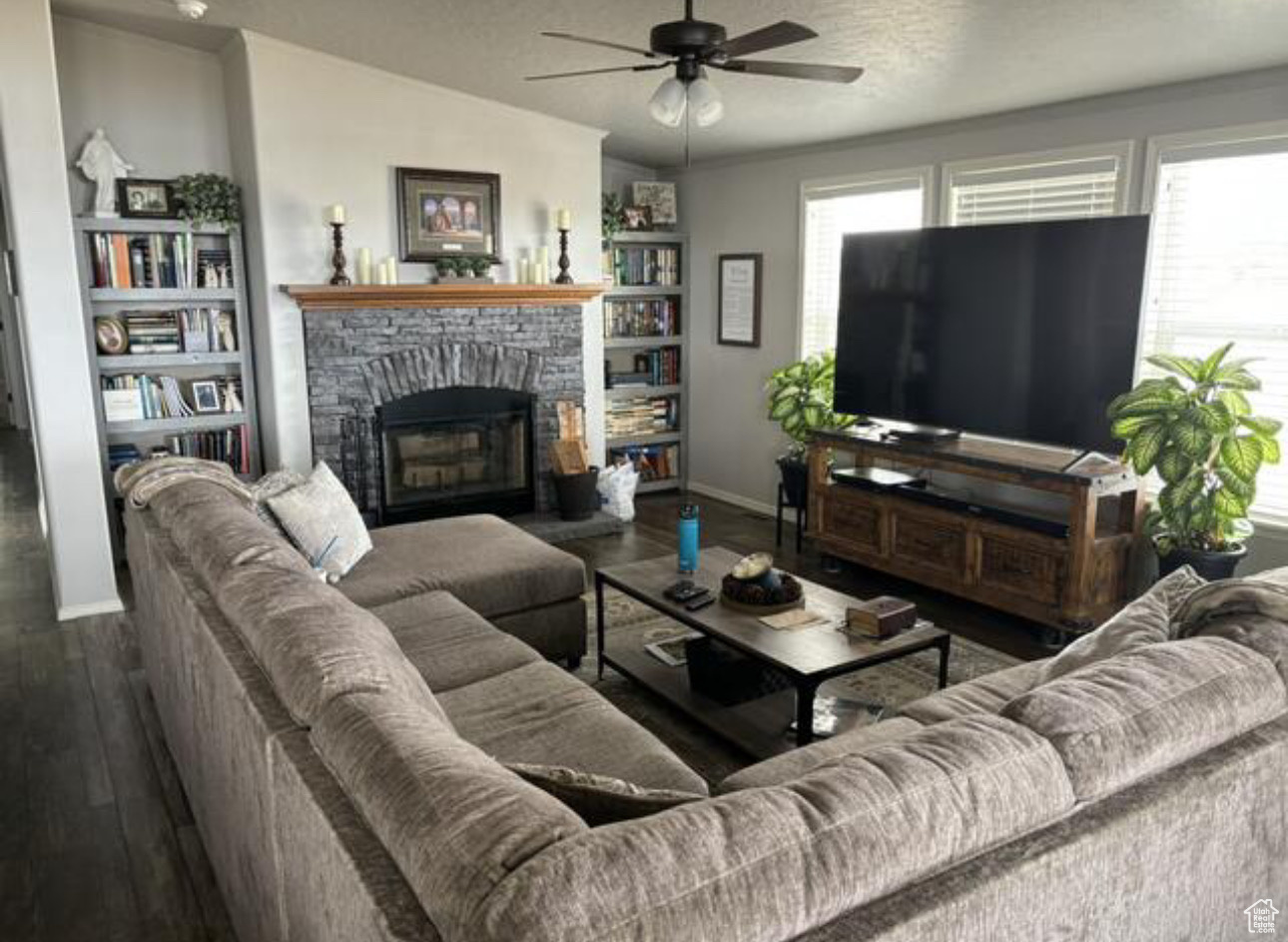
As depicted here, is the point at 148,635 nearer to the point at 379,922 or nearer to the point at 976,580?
the point at 379,922

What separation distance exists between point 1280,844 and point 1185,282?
9.95 ft

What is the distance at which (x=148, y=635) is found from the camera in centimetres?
323

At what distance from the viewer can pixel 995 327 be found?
4398 millimetres

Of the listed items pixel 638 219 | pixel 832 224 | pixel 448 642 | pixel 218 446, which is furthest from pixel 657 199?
pixel 448 642

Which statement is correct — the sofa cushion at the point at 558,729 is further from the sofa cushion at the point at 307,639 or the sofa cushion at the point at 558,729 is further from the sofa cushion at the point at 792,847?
the sofa cushion at the point at 792,847

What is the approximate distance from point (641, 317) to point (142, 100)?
3249mm

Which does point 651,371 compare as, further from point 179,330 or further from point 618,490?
point 179,330

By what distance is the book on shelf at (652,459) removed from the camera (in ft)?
22.6

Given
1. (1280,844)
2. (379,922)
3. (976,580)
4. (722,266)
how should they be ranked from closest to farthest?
(379,922)
(1280,844)
(976,580)
(722,266)

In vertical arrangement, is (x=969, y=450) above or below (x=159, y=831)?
above

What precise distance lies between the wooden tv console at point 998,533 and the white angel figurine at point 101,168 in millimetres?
3778

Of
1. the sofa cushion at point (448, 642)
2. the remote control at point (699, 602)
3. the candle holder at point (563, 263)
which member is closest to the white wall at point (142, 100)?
the candle holder at point (563, 263)

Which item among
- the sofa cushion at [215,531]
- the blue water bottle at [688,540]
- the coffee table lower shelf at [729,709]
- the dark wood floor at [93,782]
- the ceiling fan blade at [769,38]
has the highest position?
the ceiling fan blade at [769,38]

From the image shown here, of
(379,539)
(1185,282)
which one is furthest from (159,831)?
(1185,282)
